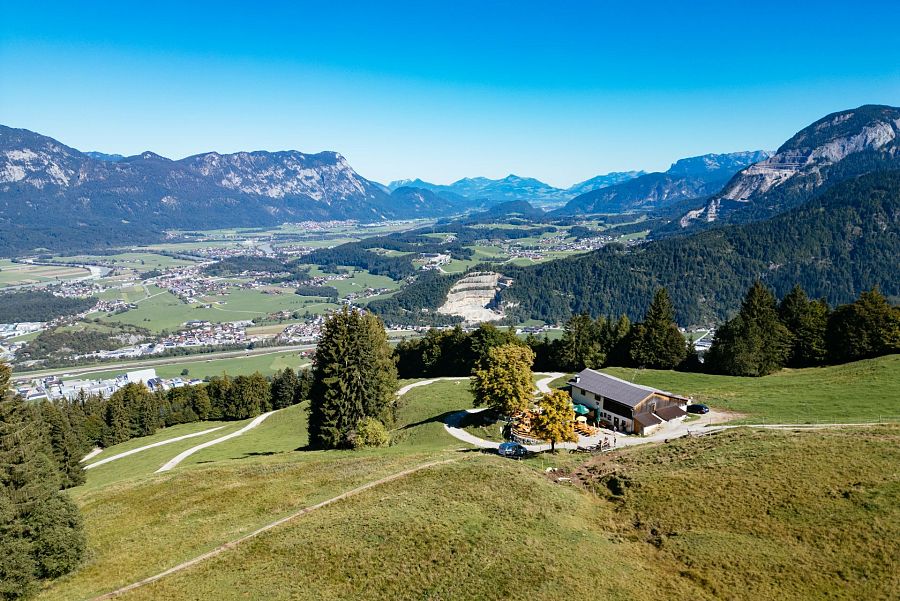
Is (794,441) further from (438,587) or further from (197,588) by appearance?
(197,588)

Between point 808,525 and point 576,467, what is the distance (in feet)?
51.3

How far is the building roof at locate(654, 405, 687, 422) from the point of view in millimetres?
55266

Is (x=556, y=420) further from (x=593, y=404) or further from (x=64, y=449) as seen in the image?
(x=64, y=449)

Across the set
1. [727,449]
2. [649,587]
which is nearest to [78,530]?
[649,587]

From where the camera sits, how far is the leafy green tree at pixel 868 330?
69.3 m

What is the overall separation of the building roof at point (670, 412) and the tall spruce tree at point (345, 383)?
102ft

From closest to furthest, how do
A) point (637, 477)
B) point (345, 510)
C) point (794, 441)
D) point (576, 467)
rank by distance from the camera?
point (345, 510)
point (637, 477)
point (794, 441)
point (576, 467)

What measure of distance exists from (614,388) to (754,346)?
2880cm

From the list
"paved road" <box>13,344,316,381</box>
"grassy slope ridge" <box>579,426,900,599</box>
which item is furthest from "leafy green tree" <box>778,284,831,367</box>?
"paved road" <box>13,344,316,381</box>

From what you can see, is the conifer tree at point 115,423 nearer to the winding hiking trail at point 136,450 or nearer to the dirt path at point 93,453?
the dirt path at point 93,453

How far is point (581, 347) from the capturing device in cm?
8944

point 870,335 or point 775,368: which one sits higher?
point 870,335

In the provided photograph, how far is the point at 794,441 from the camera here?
118ft

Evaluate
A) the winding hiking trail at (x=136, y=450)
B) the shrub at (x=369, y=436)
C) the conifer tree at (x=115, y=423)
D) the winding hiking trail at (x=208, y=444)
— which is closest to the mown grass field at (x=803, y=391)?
the shrub at (x=369, y=436)
